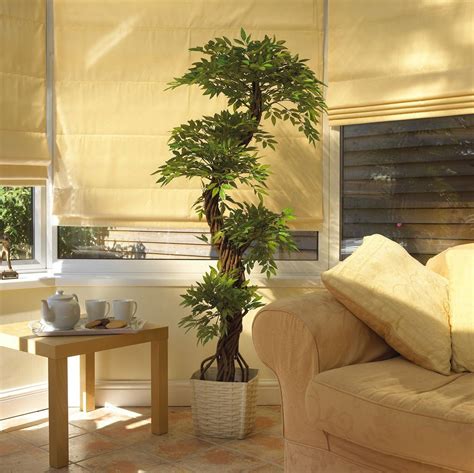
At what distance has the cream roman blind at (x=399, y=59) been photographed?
10.7 ft

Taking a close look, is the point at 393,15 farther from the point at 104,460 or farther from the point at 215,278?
the point at 104,460

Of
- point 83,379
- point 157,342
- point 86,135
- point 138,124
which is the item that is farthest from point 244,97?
point 83,379

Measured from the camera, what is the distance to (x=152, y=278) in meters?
3.63

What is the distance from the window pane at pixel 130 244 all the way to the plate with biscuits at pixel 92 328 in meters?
0.68

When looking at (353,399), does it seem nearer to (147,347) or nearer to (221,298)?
(221,298)

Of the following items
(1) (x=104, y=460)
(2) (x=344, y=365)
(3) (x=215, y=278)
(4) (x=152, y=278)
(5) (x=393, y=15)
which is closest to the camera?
(2) (x=344, y=365)

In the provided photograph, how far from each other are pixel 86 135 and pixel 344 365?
6.22 feet

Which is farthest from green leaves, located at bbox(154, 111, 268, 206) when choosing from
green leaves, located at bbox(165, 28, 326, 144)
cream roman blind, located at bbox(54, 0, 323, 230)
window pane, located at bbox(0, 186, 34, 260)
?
window pane, located at bbox(0, 186, 34, 260)

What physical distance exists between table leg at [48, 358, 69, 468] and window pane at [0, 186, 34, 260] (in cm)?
106

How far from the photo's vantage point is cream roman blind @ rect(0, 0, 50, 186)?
11.2 feet

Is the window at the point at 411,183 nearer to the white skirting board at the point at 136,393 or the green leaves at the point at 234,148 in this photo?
the green leaves at the point at 234,148

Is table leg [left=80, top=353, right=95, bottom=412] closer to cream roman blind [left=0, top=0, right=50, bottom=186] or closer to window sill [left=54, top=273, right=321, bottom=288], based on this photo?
window sill [left=54, top=273, right=321, bottom=288]

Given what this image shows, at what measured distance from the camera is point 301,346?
235 centimetres

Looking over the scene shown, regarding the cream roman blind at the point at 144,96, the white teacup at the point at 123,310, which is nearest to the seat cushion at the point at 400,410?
the white teacup at the point at 123,310
